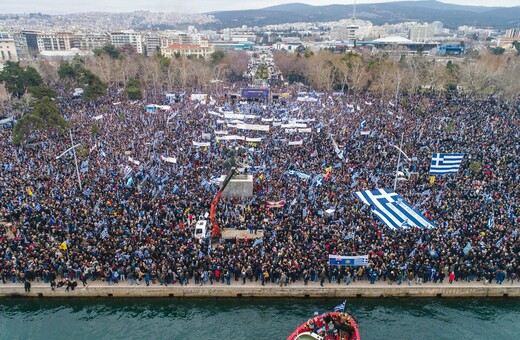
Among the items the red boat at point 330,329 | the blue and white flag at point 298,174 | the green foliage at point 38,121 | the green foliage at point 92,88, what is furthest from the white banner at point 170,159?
the green foliage at point 92,88

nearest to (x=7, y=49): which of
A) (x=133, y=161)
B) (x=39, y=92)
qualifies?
(x=39, y=92)

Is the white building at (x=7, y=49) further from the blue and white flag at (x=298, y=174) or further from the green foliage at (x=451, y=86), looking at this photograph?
the blue and white flag at (x=298, y=174)

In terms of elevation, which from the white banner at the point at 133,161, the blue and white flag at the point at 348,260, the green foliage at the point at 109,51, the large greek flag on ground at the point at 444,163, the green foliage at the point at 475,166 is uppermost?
the green foliage at the point at 109,51

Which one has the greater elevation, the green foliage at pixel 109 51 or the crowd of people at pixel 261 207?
the green foliage at pixel 109 51

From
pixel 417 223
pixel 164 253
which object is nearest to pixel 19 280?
pixel 164 253

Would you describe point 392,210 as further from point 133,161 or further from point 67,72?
point 67,72

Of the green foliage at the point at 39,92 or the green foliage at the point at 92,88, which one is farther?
the green foliage at the point at 92,88
